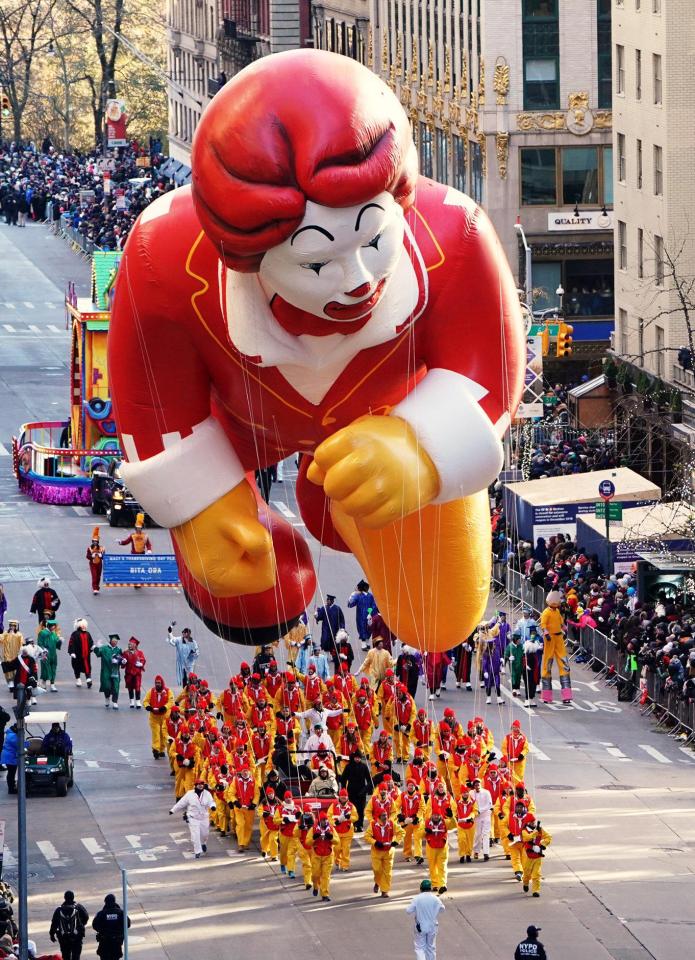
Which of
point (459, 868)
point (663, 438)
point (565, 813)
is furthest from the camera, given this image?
point (663, 438)

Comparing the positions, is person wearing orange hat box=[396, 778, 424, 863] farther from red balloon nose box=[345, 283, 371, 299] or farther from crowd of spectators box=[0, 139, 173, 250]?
crowd of spectators box=[0, 139, 173, 250]

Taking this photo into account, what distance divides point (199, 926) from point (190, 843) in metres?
3.24

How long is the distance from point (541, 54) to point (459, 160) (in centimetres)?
371

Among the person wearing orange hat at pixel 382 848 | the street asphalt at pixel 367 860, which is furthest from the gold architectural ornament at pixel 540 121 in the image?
the person wearing orange hat at pixel 382 848

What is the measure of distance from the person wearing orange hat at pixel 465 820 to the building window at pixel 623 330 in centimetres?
2601

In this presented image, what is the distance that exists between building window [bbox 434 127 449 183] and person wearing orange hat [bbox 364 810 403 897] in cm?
3930

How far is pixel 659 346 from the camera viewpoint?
50.8m

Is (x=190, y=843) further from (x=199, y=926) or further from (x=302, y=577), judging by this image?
(x=302, y=577)

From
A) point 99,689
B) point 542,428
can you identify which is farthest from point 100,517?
point 99,689

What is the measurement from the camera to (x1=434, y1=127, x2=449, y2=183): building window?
65.2 meters

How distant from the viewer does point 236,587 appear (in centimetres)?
1669

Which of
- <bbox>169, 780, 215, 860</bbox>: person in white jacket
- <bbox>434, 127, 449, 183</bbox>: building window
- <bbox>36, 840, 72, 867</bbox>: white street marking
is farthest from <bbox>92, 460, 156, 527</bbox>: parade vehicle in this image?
<bbox>169, 780, 215, 860</bbox>: person in white jacket

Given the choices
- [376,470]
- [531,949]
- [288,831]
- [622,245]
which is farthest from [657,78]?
[376,470]

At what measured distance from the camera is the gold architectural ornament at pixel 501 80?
61.5 meters
